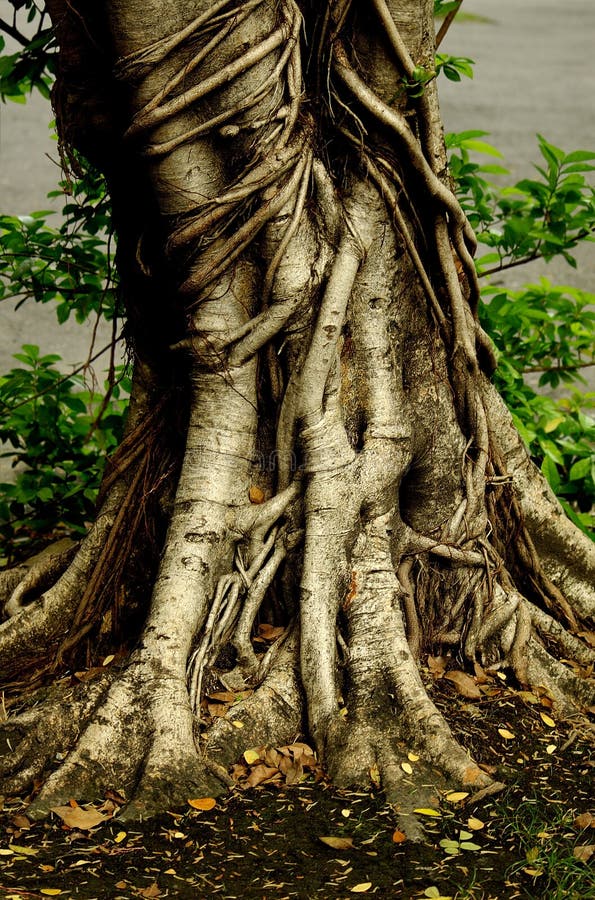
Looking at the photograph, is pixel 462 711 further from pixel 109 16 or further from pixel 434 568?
pixel 109 16

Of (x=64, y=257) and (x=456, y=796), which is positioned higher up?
(x=64, y=257)

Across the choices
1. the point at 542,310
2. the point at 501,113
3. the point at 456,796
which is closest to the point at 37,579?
the point at 456,796

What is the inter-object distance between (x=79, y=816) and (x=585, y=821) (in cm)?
148

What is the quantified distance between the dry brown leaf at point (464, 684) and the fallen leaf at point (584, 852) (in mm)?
896

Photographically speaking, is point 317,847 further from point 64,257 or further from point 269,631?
point 64,257

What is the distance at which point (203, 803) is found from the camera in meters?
2.99

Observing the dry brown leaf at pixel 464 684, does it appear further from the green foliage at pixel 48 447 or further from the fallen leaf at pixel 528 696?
the green foliage at pixel 48 447

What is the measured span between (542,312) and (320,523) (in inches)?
95.1

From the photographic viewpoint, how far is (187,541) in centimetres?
346

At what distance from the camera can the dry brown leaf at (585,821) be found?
9.57ft

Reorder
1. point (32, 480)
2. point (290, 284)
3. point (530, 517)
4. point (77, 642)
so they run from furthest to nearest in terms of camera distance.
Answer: point (32, 480) < point (530, 517) < point (77, 642) < point (290, 284)

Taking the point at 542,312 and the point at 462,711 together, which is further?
the point at 542,312

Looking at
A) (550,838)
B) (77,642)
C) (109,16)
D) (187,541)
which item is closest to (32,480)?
(77,642)

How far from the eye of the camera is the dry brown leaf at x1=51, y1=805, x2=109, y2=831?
289 cm
